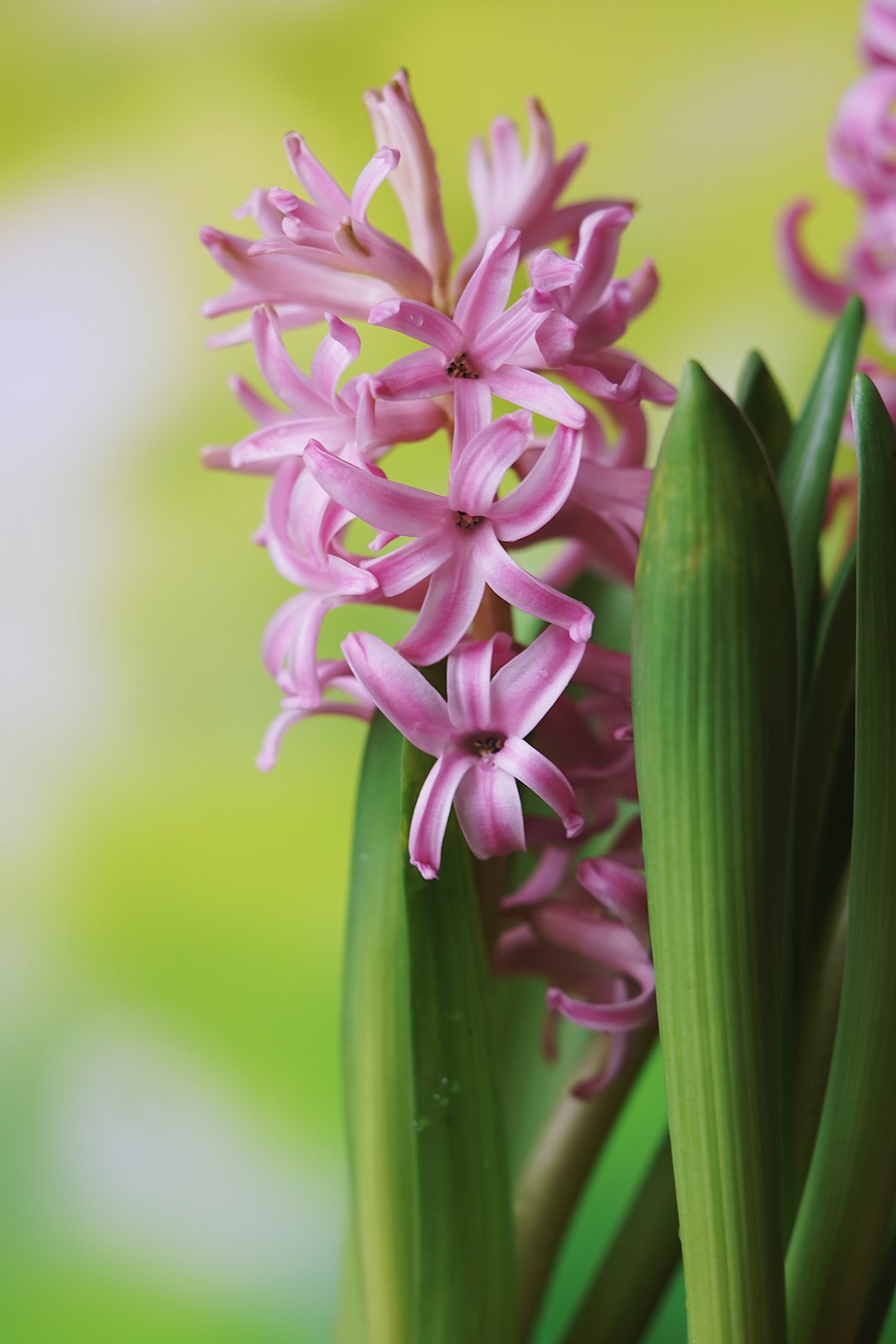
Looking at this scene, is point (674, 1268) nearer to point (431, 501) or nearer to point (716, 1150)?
point (716, 1150)

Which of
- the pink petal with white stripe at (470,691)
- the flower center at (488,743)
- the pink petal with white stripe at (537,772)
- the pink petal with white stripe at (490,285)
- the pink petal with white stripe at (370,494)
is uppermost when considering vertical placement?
the pink petal with white stripe at (490,285)

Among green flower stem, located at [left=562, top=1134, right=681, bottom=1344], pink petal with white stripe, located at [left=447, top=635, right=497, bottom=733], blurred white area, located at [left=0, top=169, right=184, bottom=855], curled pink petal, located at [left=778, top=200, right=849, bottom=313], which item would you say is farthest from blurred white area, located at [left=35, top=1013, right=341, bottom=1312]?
curled pink petal, located at [left=778, top=200, right=849, bottom=313]

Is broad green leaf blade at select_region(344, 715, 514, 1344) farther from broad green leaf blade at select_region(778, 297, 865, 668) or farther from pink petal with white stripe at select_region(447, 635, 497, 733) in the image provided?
broad green leaf blade at select_region(778, 297, 865, 668)

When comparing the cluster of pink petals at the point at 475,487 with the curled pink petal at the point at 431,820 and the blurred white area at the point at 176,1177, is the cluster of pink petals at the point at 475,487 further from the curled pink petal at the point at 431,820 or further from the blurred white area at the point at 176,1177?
the blurred white area at the point at 176,1177

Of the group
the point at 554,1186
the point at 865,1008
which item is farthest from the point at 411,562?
the point at 554,1186

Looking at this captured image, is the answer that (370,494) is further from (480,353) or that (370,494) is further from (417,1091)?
(417,1091)

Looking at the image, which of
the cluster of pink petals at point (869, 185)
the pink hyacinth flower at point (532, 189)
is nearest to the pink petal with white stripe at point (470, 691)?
the pink hyacinth flower at point (532, 189)

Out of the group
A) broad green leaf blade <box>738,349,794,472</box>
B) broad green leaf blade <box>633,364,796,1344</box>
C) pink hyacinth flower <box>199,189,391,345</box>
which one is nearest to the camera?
broad green leaf blade <box>633,364,796,1344</box>
